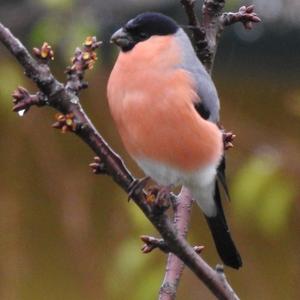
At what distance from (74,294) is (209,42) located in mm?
1729

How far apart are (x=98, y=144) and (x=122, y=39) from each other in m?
0.60

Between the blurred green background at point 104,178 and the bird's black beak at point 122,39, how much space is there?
2.94 ft

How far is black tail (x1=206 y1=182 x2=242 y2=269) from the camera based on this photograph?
2.06m

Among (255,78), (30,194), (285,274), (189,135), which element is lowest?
(285,274)

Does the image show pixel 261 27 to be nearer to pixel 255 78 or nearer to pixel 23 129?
pixel 255 78

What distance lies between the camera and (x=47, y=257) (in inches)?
139

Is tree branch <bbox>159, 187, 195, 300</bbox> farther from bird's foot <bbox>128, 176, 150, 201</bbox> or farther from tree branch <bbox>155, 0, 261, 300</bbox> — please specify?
bird's foot <bbox>128, 176, 150, 201</bbox>

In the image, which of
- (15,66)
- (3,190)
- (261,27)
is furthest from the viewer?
(3,190)

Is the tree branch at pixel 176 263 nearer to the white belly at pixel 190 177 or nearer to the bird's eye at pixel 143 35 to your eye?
the white belly at pixel 190 177

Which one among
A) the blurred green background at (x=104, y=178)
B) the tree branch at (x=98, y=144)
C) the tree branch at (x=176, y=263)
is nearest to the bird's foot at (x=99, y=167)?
the tree branch at (x=98, y=144)

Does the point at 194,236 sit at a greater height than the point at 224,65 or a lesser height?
lesser

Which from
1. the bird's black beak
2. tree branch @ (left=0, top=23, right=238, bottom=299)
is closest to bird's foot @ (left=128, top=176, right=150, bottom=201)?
tree branch @ (left=0, top=23, right=238, bottom=299)

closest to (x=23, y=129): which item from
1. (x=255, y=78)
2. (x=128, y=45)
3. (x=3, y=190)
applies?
(x=3, y=190)

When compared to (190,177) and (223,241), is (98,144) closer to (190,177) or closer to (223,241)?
(190,177)
